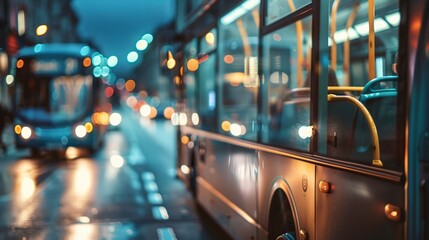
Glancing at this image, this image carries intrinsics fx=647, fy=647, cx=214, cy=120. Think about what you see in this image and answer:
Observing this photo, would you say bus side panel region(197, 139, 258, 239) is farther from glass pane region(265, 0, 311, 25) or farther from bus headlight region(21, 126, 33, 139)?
bus headlight region(21, 126, 33, 139)

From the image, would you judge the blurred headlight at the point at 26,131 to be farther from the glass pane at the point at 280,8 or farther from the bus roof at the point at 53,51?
the glass pane at the point at 280,8

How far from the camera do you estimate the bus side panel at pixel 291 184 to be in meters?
4.50

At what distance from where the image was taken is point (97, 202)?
10.3 meters

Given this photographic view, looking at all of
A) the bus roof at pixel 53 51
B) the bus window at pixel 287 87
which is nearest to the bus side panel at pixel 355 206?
the bus window at pixel 287 87

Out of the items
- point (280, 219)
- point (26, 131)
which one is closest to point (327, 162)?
point (280, 219)

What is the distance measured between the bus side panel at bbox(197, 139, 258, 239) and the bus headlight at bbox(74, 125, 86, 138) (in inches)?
439

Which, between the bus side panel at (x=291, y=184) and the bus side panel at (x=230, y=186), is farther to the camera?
the bus side panel at (x=230, y=186)

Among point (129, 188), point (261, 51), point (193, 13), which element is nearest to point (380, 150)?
point (261, 51)

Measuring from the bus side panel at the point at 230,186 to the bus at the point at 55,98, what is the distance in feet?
36.6

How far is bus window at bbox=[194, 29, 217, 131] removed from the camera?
316 inches

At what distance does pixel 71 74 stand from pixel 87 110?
124cm

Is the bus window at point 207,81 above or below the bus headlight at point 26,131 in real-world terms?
above

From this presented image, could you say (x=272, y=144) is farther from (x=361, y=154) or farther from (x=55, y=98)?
(x=55, y=98)

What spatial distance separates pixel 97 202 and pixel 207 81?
10.0 ft
